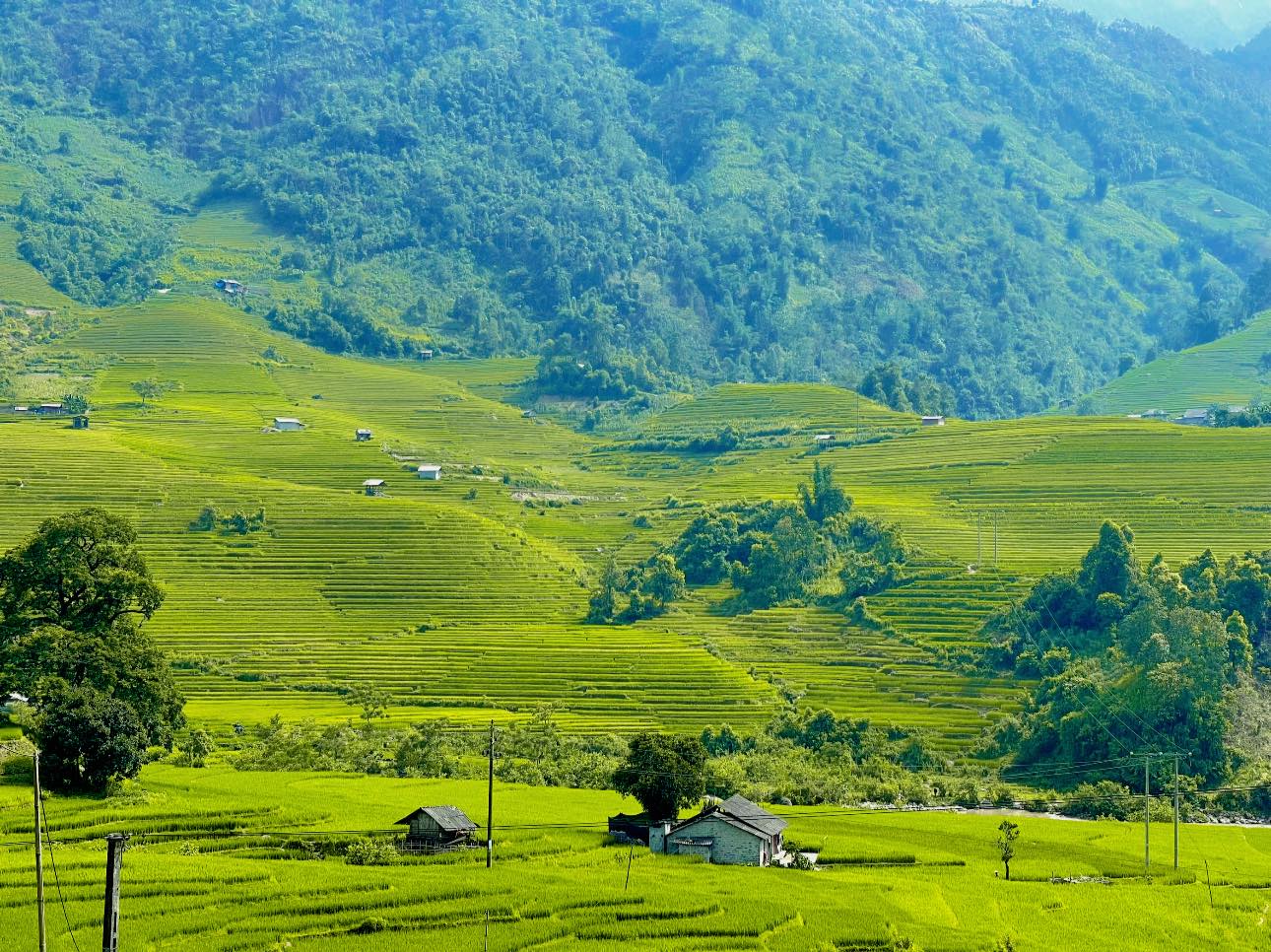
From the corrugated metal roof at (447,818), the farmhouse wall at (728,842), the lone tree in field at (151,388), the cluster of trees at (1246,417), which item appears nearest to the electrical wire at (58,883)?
the corrugated metal roof at (447,818)

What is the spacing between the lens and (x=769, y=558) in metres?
78.2

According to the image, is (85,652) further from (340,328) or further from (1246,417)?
(340,328)

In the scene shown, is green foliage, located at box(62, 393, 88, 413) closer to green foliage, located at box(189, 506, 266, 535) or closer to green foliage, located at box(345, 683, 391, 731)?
green foliage, located at box(189, 506, 266, 535)

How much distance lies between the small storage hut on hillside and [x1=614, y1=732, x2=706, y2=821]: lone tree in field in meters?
4.66

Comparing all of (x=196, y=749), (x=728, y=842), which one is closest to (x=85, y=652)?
(x=196, y=749)

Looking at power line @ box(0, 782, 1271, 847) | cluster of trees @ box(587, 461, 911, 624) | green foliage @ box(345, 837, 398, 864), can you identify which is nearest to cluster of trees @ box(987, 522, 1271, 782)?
power line @ box(0, 782, 1271, 847)

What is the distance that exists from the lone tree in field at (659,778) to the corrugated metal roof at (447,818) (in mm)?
4526

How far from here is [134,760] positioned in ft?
135

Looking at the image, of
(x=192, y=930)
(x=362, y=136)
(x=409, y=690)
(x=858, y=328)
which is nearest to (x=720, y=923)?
(x=192, y=930)

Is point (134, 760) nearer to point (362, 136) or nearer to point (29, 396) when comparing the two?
point (29, 396)

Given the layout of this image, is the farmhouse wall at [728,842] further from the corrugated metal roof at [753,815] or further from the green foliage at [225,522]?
the green foliage at [225,522]

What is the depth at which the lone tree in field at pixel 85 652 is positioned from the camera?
40000 mm

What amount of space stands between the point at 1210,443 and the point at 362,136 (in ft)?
363

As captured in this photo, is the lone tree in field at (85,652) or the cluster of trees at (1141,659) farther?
the cluster of trees at (1141,659)
